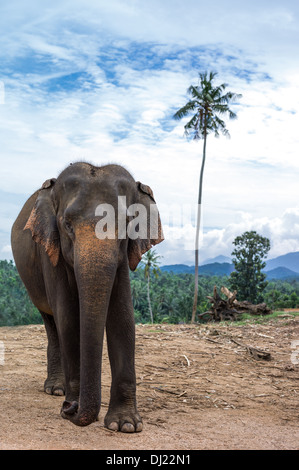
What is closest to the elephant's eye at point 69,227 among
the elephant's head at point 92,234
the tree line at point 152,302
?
the elephant's head at point 92,234

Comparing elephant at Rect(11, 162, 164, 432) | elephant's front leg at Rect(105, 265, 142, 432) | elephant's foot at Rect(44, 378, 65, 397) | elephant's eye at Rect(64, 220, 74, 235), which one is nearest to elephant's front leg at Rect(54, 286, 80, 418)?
elephant at Rect(11, 162, 164, 432)

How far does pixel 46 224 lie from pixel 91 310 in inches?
49.4

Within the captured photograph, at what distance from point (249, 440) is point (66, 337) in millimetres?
2085

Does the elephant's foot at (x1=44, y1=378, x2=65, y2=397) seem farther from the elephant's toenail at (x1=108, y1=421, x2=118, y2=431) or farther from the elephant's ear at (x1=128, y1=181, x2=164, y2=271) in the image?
the elephant's ear at (x1=128, y1=181, x2=164, y2=271)

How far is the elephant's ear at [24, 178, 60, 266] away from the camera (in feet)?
16.8

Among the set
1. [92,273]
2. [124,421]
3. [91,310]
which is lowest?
[124,421]

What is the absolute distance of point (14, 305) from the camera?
4088 cm

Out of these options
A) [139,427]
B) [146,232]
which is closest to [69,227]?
[146,232]

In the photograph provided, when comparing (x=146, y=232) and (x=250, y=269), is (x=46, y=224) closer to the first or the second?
(x=146, y=232)

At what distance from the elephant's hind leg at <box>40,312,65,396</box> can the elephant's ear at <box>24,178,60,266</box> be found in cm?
211

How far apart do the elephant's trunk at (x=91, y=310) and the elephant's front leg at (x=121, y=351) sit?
656 millimetres

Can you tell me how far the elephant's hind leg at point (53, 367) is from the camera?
21.9 feet

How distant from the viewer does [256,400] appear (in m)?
7.14
